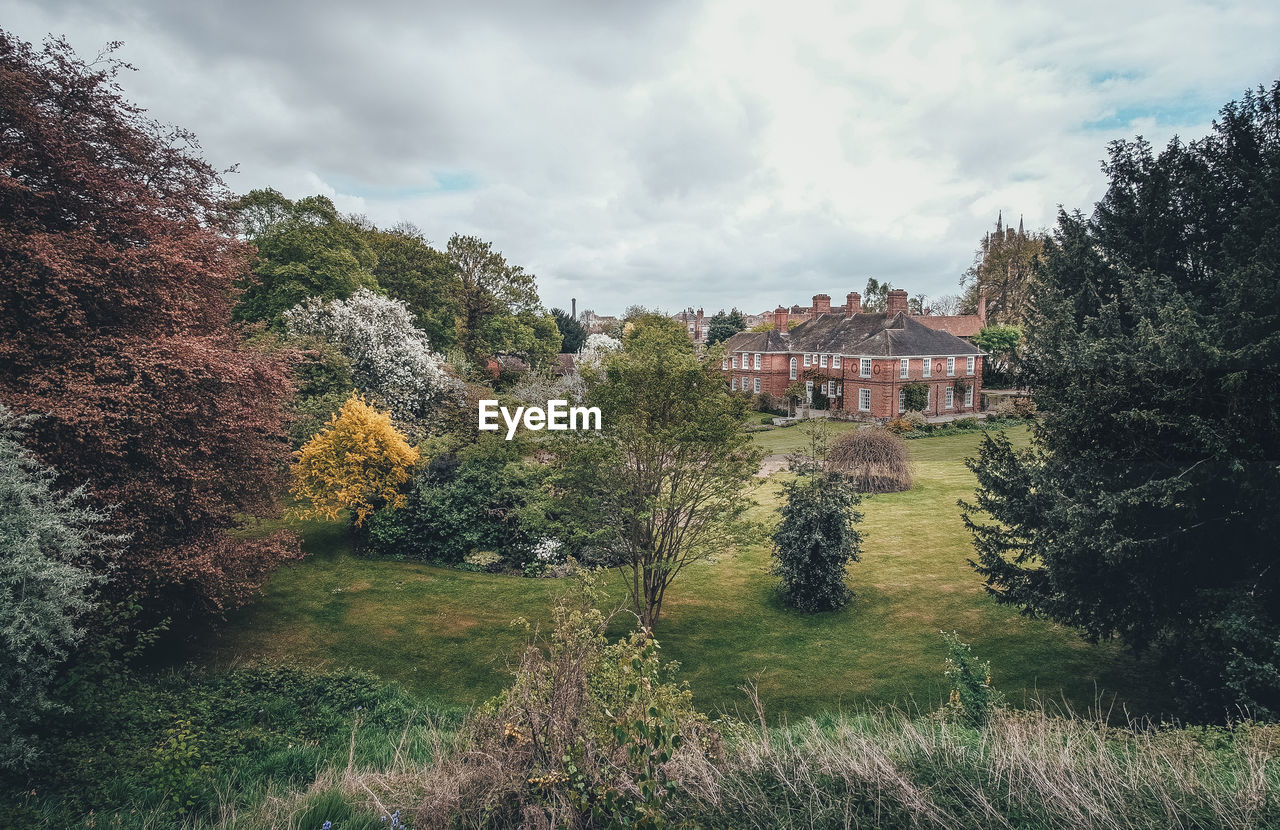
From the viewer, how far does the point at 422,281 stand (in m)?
37.2

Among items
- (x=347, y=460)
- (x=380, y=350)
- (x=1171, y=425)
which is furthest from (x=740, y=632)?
(x=380, y=350)

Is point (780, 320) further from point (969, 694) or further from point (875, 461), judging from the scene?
point (969, 694)

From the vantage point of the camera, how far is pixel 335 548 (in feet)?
62.1

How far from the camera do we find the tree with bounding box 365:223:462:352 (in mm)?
37188

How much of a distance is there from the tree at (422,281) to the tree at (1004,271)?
2065 inches

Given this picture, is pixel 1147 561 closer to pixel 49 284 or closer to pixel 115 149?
pixel 49 284

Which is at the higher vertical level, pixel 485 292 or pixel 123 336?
pixel 485 292

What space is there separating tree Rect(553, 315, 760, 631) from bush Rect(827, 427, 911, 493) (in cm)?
1298

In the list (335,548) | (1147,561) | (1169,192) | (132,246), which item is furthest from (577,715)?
(335,548)

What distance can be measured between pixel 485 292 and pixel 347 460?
24.6m

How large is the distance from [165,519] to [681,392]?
949 centimetres

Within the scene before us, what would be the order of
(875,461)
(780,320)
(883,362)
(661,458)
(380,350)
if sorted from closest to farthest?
(661,458), (380,350), (875,461), (883,362), (780,320)

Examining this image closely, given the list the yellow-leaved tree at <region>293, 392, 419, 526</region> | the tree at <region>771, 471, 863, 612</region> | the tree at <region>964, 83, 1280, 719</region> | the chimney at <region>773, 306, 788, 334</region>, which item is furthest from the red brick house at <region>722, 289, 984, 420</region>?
the tree at <region>964, 83, 1280, 719</region>

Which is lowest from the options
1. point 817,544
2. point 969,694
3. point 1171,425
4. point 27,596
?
point 969,694
